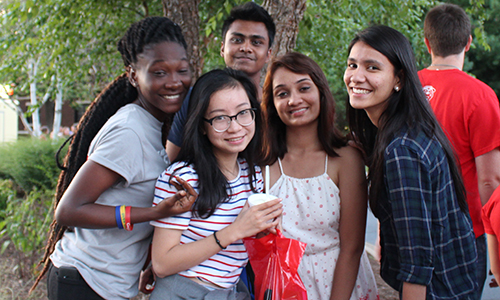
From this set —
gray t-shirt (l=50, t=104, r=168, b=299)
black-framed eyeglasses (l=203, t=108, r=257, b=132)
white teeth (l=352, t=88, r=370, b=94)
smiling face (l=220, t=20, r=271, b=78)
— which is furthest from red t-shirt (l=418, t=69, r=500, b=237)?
gray t-shirt (l=50, t=104, r=168, b=299)

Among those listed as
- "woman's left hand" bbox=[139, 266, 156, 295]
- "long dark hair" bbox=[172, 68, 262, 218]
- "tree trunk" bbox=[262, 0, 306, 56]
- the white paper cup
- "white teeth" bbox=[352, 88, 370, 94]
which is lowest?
"woman's left hand" bbox=[139, 266, 156, 295]

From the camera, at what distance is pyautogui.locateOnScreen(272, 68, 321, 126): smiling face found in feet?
7.18

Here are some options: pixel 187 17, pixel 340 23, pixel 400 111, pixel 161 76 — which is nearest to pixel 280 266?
pixel 400 111

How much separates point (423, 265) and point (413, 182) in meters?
0.37

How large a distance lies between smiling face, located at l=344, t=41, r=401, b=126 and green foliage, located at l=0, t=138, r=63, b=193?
8.55 metres

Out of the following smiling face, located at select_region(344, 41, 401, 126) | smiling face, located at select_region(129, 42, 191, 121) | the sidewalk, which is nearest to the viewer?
smiling face, located at select_region(344, 41, 401, 126)

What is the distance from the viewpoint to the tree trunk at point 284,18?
3588mm

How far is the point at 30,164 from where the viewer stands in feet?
29.9

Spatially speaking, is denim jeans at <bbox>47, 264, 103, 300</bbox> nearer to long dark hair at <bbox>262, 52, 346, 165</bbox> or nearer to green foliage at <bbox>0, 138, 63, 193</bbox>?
long dark hair at <bbox>262, 52, 346, 165</bbox>

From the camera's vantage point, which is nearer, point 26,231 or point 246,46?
point 246,46

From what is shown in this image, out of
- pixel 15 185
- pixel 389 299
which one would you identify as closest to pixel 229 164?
pixel 389 299

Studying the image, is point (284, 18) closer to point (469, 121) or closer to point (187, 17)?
point (187, 17)

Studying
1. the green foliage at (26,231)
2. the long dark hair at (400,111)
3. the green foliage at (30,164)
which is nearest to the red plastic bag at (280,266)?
the long dark hair at (400,111)

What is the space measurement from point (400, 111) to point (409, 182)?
16.0 inches
